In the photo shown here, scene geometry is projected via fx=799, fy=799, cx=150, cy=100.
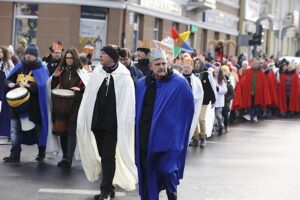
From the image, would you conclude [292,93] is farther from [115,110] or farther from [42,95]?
[115,110]

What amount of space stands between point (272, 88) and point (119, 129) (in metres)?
16.0

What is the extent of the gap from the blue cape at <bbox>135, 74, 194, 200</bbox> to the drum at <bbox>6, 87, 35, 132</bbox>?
12.7ft

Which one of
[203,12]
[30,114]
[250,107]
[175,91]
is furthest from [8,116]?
[203,12]

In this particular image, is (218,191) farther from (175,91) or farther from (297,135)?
(297,135)

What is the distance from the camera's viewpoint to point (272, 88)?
985 inches

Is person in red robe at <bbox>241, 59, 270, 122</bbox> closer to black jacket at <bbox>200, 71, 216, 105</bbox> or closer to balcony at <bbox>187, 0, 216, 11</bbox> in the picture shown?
black jacket at <bbox>200, 71, 216, 105</bbox>

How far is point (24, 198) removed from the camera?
9539mm

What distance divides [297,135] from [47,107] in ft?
29.7

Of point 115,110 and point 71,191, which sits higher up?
point 115,110

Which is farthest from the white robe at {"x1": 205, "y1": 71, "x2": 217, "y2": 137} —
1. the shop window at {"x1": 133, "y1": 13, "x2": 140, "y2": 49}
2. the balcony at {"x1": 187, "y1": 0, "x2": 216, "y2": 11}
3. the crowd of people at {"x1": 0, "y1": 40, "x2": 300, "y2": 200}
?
the balcony at {"x1": 187, "y1": 0, "x2": 216, "y2": 11}

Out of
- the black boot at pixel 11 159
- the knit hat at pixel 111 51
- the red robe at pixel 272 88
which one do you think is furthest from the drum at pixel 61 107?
the red robe at pixel 272 88

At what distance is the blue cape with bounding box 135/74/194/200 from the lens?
27.1ft

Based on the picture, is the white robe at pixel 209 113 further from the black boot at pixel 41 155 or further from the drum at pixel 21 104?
the drum at pixel 21 104

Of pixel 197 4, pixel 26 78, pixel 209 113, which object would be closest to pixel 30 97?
pixel 26 78
